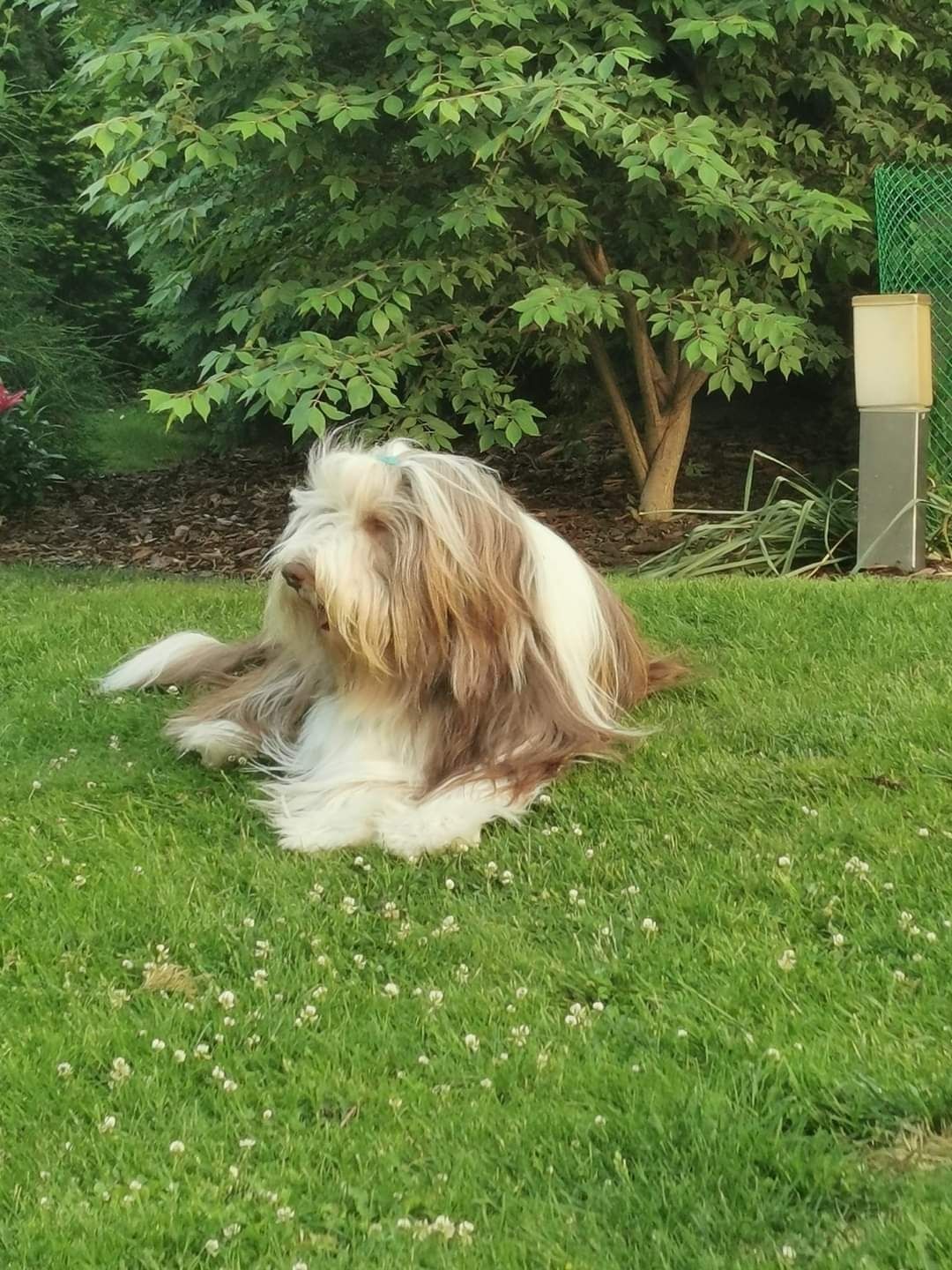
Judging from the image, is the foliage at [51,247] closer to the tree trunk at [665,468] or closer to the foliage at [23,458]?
the foliage at [23,458]

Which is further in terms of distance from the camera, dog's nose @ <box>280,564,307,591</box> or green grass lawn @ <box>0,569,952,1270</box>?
dog's nose @ <box>280,564,307,591</box>

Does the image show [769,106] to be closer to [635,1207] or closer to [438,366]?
[438,366]

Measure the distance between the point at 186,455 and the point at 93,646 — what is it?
9.57m

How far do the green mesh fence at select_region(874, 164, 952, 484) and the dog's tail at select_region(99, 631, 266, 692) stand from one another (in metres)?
4.81

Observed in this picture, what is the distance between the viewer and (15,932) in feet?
9.82

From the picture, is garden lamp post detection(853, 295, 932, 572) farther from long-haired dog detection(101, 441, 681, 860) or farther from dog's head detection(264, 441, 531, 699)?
dog's head detection(264, 441, 531, 699)

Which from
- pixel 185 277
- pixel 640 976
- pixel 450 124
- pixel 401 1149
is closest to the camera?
pixel 401 1149

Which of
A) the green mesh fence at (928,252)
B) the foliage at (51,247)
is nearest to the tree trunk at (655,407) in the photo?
the green mesh fence at (928,252)

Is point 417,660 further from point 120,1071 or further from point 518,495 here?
point 518,495

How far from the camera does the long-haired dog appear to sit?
137 inches

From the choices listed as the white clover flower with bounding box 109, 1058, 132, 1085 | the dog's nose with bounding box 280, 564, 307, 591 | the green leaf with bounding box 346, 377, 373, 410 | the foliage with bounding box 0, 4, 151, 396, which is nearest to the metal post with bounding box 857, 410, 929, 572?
the green leaf with bounding box 346, 377, 373, 410

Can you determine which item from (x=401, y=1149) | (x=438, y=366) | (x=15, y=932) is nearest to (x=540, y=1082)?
(x=401, y=1149)

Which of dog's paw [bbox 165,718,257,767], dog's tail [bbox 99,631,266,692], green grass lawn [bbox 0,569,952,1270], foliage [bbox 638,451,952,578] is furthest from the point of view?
foliage [bbox 638,451,952,578]

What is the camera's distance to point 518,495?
1068 centimetres
